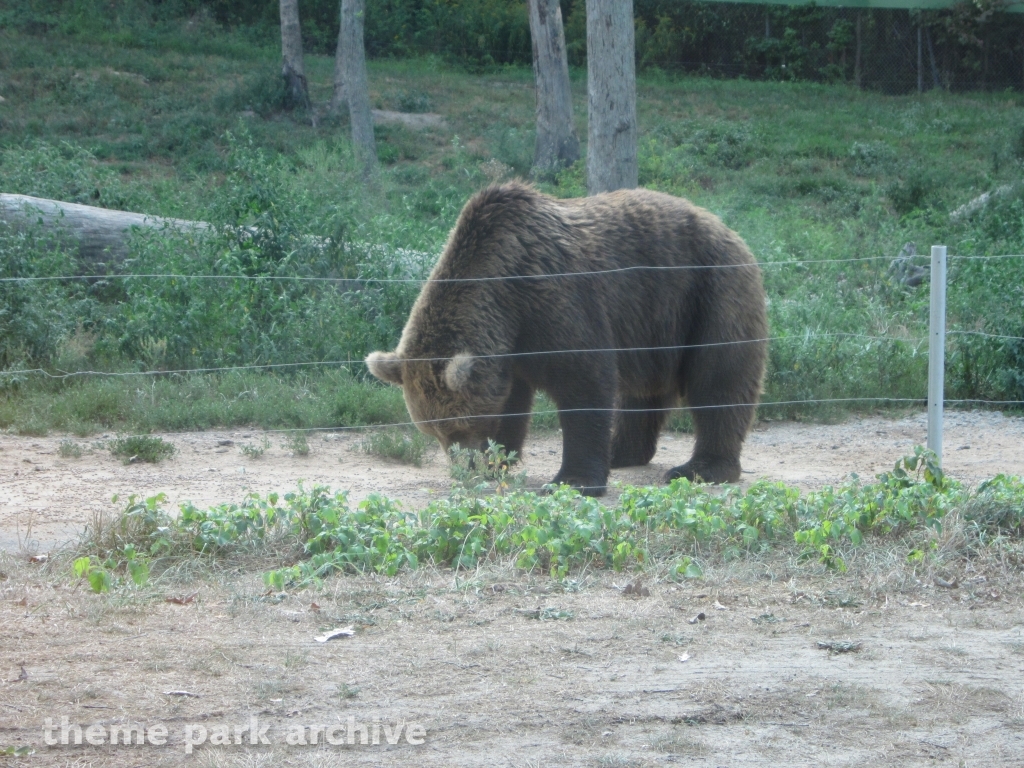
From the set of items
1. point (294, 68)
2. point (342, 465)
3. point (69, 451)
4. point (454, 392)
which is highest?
point (294, 68)

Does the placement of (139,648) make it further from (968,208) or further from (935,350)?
(968,208)

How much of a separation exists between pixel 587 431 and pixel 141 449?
9.79ft

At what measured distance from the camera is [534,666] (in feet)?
13.5

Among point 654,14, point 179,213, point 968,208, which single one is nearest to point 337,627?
point 179,213

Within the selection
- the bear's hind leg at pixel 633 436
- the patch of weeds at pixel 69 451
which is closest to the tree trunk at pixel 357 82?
the bear's hind leg at pixel 633 436

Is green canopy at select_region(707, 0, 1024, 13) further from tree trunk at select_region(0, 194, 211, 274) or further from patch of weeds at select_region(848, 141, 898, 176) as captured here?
tree trunk at select_region(0, 194, 211, 274)

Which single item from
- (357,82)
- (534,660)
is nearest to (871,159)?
(357,82)

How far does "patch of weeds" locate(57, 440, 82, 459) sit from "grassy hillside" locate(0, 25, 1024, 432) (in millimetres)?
598

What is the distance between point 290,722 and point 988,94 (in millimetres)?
26101

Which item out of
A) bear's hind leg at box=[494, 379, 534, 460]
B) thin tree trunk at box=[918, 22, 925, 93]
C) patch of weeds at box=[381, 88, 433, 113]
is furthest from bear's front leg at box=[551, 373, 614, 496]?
thin tree trunk at box=[918, 22, 925, 93]

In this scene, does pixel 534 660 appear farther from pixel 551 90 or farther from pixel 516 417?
pixel 551 90

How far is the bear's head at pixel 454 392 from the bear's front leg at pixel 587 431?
0.41 metres

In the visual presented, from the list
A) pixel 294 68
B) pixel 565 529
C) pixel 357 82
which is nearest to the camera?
pixel 565 529

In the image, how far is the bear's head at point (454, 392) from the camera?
654cm
